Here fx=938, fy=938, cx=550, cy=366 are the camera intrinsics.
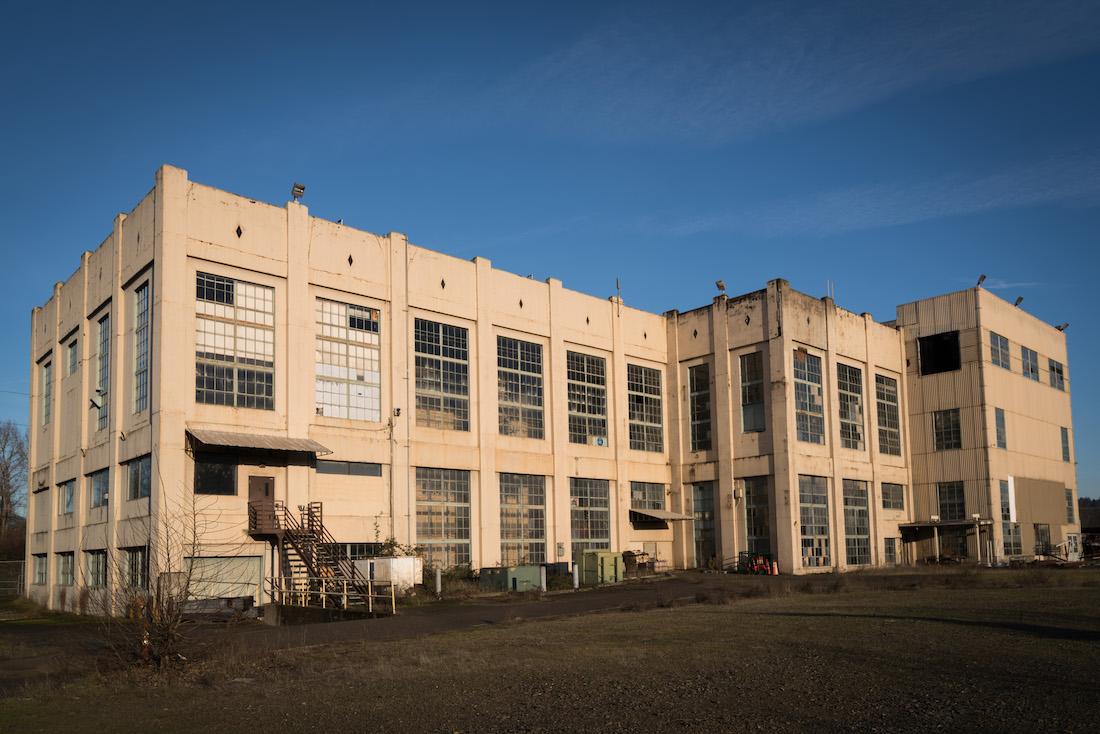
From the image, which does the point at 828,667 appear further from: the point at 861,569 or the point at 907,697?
the point at 861,569

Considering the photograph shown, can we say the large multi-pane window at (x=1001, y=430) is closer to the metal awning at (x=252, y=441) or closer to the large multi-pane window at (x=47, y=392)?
the metal awning at (x=252, y=441)

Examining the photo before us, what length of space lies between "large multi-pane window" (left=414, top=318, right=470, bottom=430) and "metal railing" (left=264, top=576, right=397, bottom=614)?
9.05 m

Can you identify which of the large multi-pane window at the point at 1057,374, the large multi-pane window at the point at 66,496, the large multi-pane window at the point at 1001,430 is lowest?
the large multi-pane window at the point at 66,496

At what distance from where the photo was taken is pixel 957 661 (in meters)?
14.2

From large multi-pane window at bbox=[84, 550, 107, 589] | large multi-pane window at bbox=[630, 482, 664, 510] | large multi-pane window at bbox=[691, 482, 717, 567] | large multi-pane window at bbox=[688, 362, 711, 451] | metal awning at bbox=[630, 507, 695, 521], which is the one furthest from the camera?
large multi-pane window at bbox=[688, 362, 711, 451]

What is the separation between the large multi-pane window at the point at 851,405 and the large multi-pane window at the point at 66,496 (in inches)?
1489

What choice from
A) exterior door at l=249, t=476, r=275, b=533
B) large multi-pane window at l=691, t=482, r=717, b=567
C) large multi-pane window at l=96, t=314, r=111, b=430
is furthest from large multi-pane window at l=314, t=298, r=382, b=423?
large multi-pane window at l=691, t=482, r=717, b=567

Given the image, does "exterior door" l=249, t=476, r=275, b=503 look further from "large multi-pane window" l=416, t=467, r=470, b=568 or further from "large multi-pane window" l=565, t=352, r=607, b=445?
"large multi-pane window" l=565, t=352, r=607, b=445

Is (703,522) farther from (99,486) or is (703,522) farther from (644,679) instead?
(644,679)

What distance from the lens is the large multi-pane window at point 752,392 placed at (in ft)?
159

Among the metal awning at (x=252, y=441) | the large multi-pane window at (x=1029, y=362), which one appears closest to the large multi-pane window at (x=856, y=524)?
the large multi-pane window at (x=1029, y=362)

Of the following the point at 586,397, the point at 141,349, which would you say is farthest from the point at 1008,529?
the point at 141,349

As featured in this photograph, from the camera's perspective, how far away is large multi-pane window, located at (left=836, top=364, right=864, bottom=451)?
51594 mm

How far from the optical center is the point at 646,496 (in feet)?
163
